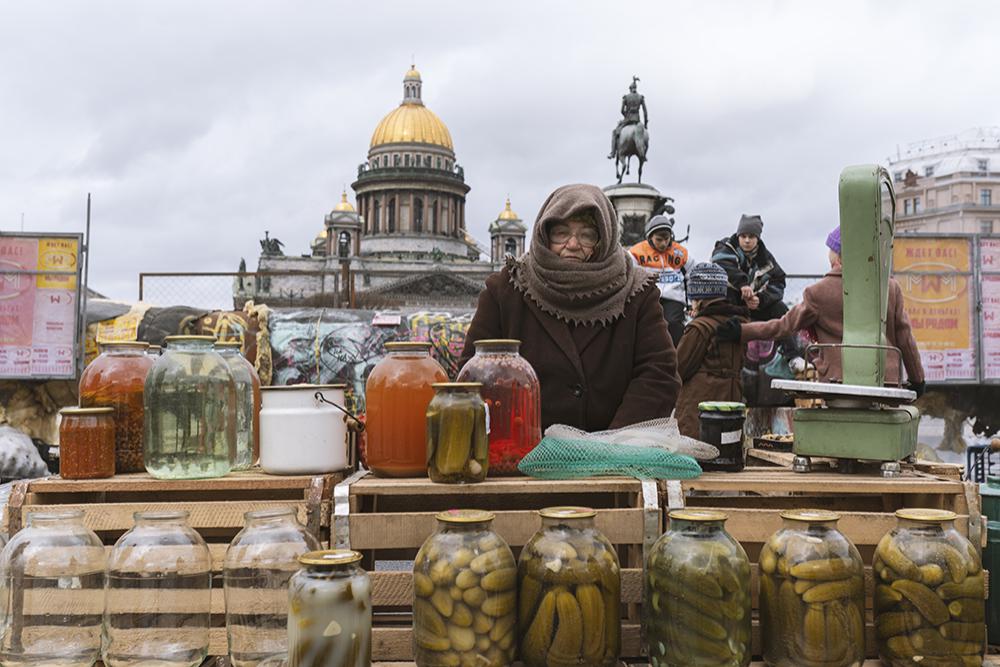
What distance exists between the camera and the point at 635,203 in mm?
13125

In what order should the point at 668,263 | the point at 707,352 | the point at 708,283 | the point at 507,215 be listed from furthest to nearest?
the point at 507,215 < the point at 668,263 < the point at 707,352 < the point at 708,283

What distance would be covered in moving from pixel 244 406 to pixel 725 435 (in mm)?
1414

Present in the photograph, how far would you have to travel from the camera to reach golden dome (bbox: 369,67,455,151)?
5700cm

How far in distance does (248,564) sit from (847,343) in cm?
178

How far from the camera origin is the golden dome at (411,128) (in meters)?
57.0

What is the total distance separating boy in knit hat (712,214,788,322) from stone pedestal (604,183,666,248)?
674 cm

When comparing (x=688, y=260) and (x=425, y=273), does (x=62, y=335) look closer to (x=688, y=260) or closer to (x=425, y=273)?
(x=688, y=260)

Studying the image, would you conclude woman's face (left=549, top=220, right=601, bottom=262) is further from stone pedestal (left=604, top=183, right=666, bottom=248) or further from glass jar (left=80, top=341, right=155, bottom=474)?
stone pedestal (left=604, top=183, right=666, bottom=248)

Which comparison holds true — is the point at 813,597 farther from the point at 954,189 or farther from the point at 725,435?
the point at 954,189

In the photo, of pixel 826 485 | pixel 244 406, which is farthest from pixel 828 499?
pixel 244 406

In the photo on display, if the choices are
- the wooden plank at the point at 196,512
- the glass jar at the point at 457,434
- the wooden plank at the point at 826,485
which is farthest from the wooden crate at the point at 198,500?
the wooden plank at the point at 826,485

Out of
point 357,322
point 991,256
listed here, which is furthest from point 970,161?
point 357,322

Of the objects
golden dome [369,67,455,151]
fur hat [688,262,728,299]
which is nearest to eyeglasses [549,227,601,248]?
fur hat [688,262,728,299]

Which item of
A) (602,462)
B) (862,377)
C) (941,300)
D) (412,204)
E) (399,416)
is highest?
(412,204)
